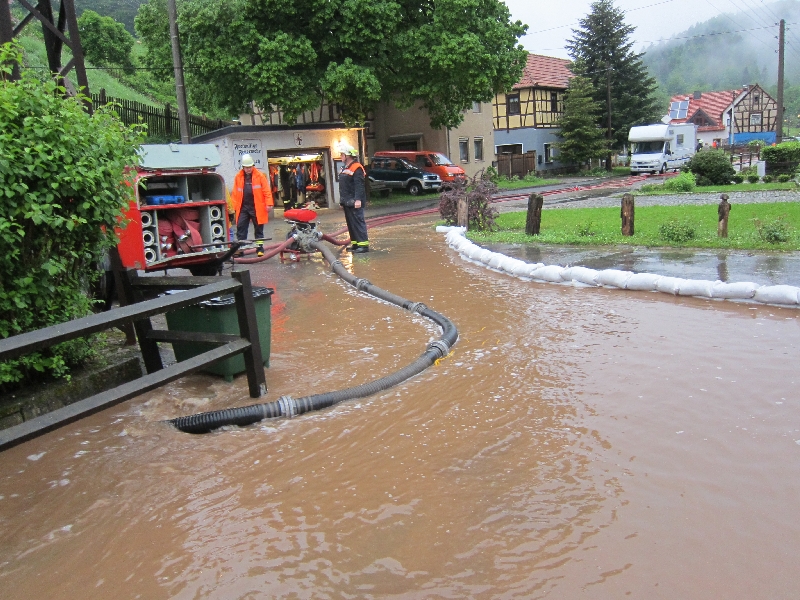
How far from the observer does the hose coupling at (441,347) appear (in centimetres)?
643

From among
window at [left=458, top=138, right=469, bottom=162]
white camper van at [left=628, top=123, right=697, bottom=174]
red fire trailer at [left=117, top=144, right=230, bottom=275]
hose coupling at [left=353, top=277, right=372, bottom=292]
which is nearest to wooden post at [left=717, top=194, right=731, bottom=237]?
hose coupling at [left=353, top=277, right=372, bottom=292]

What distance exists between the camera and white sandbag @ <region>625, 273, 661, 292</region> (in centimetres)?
866

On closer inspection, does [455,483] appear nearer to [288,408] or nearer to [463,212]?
[288,408]

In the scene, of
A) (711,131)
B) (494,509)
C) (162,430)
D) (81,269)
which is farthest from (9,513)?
(711,131)

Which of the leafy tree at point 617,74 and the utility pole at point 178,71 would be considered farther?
the leafy tree at point 617,74

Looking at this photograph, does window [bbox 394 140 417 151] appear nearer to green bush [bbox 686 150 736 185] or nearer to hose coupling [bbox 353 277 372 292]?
green bush [bbox 686 150 736 185]

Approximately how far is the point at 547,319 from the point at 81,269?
15.4 feet

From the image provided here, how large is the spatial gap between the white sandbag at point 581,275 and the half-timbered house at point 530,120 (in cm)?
3568

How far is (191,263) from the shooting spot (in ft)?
30.0

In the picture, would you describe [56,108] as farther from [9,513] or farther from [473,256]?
[473,256]

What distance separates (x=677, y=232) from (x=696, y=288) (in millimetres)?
3884

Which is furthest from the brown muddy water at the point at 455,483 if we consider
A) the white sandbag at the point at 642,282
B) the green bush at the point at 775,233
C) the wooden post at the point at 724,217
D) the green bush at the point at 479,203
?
the green bush at the point at 479,203

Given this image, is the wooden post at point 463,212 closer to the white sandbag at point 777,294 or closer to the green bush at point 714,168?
the white sandbag at point 777,294

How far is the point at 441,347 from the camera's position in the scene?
6.47 m
